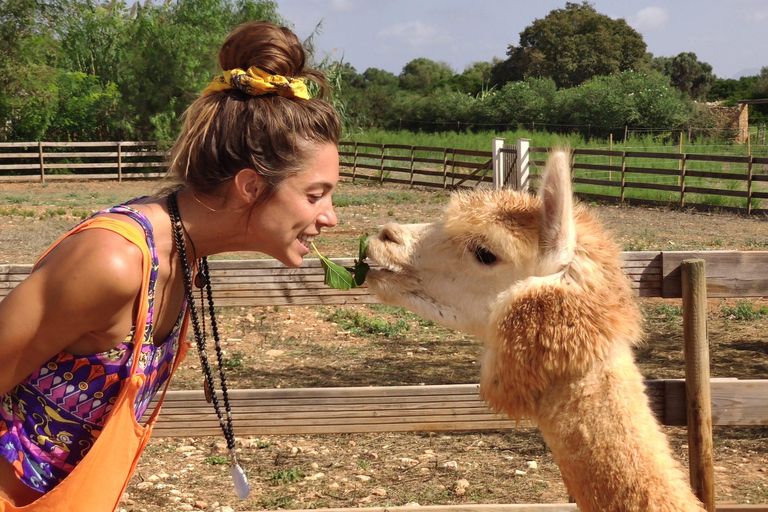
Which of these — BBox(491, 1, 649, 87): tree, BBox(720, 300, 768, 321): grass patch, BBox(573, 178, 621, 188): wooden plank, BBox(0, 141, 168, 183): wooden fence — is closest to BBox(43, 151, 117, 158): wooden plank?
BBox(0, 141, 168, 183): wooden fence

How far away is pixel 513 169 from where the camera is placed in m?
18.8

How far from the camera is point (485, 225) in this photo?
2.25 metres

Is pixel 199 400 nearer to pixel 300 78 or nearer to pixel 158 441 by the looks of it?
pixel 158 441

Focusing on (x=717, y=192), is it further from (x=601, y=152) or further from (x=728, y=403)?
(x=728, y=403)

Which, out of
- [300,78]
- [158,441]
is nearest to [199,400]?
[158,441]

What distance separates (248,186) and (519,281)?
2.88 ft

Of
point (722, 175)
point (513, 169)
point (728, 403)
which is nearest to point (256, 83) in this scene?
point (728, 403)

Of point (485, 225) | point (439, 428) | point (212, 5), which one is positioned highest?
point (212, 5)

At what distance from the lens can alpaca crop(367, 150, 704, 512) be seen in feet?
6.28

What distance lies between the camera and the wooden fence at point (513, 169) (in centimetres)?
1788

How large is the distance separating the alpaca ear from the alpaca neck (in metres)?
0.34

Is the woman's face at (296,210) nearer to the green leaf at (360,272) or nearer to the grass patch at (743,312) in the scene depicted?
the green leaf at (360,272)

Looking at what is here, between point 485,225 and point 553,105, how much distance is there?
126 feet

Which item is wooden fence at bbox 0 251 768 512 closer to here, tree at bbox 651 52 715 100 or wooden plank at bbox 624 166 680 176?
wooden plank at bbox 624 166 680 176
